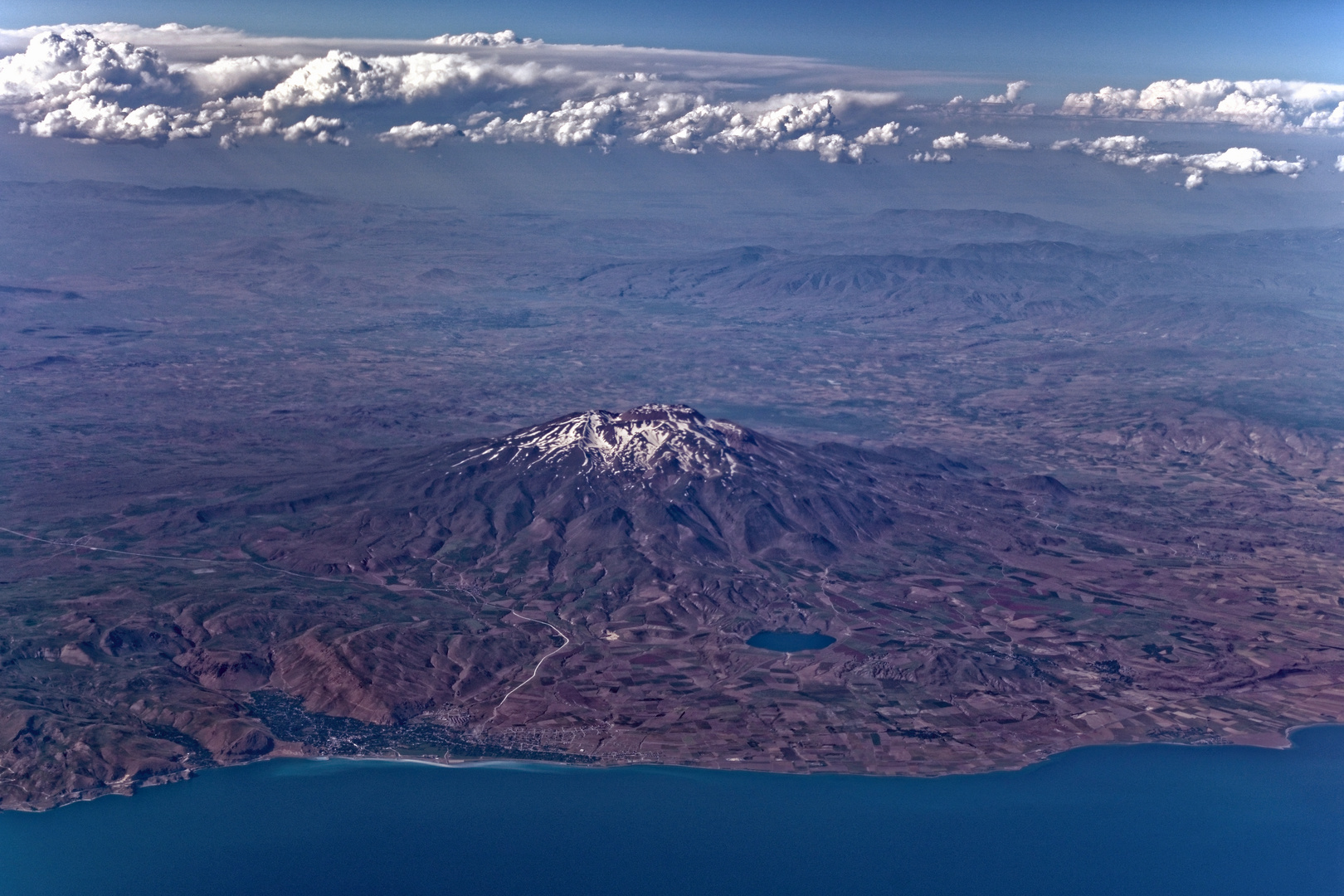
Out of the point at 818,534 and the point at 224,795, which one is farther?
the point at 818,534

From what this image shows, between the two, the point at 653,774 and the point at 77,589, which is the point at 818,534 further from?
the point at 77,589

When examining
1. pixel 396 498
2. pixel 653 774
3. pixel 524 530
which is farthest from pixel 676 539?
pixel 653 774

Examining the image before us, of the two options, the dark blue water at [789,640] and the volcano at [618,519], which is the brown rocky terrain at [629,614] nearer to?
the volcano at [618,519]

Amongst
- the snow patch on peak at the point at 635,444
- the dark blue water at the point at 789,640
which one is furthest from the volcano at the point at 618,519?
the dark blue water at the point at 789,640

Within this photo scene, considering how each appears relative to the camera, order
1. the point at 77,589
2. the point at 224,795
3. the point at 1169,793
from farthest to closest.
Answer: the point at 77,589 → the point at 1169,793 → the point at 224,795

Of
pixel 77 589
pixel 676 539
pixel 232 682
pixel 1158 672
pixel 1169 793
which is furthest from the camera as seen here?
pixel 676 539

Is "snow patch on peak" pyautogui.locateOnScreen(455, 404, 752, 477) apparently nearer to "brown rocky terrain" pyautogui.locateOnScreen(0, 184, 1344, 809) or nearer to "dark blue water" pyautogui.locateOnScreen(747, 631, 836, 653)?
"brown rocky terrain" pyautogui.locateOnScreen(0, 184, 1344, 809)
